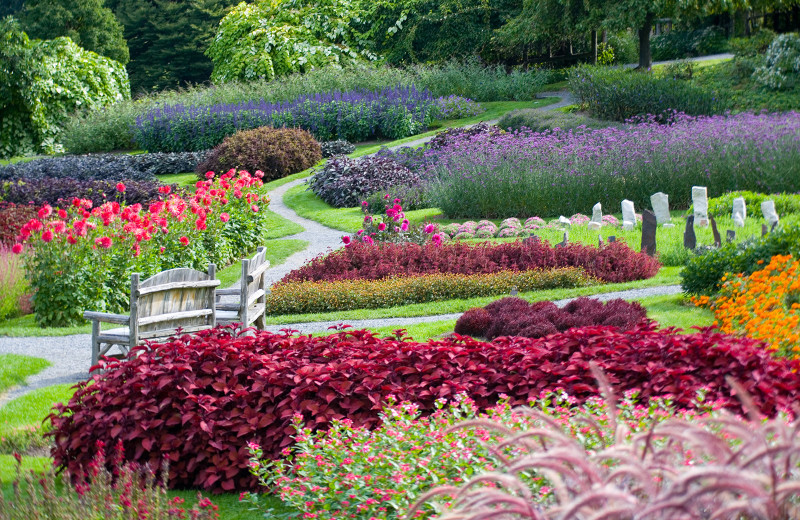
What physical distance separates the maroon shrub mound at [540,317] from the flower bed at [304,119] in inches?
670

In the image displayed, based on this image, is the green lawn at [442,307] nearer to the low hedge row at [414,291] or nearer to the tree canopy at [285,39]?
the low hedge row at [414,291]

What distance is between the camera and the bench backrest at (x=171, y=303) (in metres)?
6.50

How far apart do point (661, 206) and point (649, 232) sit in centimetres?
203

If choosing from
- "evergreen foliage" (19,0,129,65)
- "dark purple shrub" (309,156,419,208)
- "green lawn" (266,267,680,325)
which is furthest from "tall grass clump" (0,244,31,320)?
"evergreen foliage" (19,0,129,65)

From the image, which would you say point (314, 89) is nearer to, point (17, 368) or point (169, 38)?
point (169, 38)

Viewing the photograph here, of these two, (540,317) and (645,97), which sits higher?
(645,97)

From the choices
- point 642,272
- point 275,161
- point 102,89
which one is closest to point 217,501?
point 642,272

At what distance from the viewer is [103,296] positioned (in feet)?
31.7

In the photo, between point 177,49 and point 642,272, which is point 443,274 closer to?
point 642,272

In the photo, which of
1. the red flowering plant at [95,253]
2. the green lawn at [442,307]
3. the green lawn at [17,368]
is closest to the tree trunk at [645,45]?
the green lawn at [442,307]

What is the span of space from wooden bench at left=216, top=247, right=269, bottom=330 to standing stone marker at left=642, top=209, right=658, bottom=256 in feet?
17.4

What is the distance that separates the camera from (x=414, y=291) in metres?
10.1

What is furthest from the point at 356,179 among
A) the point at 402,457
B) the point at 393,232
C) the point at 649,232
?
the point at 402,457

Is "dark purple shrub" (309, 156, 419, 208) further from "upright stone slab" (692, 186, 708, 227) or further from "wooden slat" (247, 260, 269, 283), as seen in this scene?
"wooden slat" (247, 260, 269, 283)
